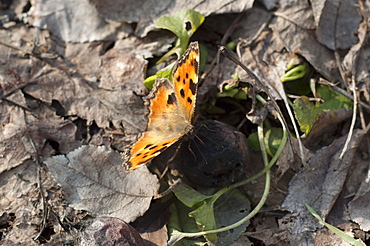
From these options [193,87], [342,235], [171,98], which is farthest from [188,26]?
[342,235]

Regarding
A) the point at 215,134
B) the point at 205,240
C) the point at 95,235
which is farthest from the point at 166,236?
the point at 215,134

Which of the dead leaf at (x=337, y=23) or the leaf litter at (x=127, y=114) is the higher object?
the dead leaf at (x=337, y=23)

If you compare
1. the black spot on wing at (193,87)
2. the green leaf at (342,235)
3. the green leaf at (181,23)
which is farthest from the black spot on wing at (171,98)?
the green leaf at (342,235)

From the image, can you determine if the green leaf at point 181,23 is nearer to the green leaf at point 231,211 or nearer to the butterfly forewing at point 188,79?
the butterfly forewing at point 188,79

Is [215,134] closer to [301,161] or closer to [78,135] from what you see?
[301,161]

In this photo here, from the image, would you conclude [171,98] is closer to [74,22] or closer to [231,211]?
[231,211]

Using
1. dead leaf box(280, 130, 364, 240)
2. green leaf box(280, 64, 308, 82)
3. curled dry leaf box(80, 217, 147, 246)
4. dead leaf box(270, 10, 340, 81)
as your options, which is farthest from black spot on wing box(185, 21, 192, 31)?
curled dry leaf box(80, 217, 147, 246)
